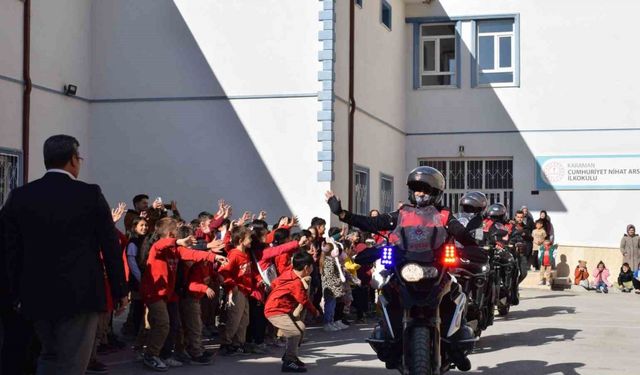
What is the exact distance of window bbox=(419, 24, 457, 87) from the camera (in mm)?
28406

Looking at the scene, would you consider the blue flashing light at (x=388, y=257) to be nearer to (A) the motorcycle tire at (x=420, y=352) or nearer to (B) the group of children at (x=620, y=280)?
(A) the motorcycle tire at (x=420, y=352)

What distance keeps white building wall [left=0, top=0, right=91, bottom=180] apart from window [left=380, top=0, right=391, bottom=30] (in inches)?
325

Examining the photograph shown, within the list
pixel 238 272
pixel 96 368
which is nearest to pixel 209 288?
pixel 238 272

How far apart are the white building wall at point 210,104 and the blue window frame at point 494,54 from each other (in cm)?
929

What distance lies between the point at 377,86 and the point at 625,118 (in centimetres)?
714

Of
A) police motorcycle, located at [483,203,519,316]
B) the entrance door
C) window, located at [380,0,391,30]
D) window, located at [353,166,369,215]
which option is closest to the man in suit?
police motorcycle, located at [483,203,519,316]

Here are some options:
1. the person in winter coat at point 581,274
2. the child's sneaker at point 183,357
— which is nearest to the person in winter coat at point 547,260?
the person in winter coat at point 581,274

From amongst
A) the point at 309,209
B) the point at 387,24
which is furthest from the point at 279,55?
the point at 387,24

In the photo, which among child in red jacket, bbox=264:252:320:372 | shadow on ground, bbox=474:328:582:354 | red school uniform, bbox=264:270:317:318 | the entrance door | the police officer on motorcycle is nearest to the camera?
child in red jacket, bbox=264:252:320:372

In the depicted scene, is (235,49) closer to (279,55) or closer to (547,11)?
(279,55)

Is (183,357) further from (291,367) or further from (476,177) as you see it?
(476,177)

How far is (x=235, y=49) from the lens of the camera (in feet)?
65.6

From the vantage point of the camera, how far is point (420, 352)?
7.62 meters

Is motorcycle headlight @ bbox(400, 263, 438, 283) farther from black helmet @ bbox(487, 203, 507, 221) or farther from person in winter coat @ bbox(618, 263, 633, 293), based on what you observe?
person in winter coat @ bbox(618, 263, 633, 293)
